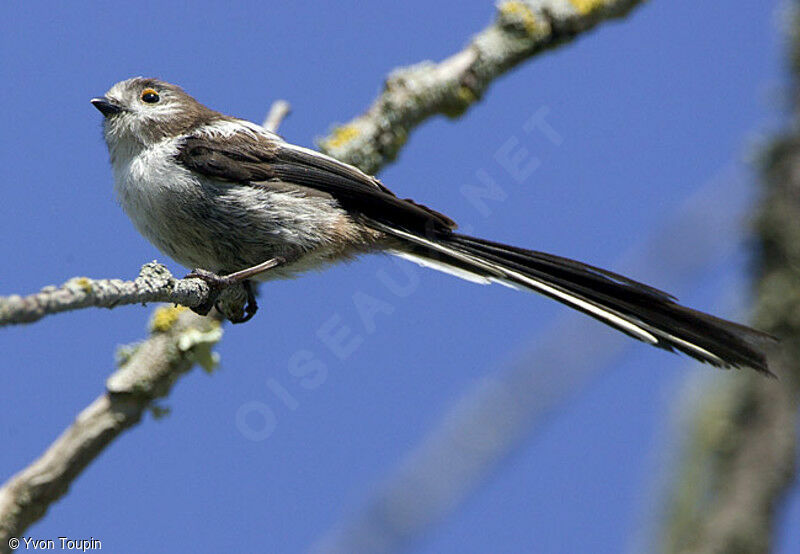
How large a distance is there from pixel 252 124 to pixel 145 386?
4.93 ft

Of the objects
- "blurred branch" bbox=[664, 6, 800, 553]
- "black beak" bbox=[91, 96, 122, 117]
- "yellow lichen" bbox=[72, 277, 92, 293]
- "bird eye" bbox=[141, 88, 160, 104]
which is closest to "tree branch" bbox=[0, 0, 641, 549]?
"yellow lichen" bbox=[72, 277, 92, 293]

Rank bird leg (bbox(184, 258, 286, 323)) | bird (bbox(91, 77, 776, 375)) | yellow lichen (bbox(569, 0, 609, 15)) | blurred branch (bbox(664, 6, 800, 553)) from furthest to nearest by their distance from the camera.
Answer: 1. yellow lichen (bbox(569, 0, 609, 15))
2. blurred branch (bbox(664, 6, 800, 553))
3. bird (bbox(91, 77, 776, 375))
4. bird leg (bbox(184, 258, 286, 323))

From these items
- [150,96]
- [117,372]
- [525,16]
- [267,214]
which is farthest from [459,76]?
[117,372]

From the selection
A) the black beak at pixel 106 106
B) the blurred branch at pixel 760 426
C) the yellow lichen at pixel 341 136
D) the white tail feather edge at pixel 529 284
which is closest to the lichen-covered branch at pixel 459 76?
the yellow lichen at pixel 341 136

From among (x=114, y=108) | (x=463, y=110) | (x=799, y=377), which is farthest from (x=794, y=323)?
(x=114, y=108)

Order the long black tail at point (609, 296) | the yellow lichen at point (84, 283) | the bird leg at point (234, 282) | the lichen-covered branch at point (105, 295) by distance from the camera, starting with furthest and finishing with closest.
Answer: the bird leg at point (234, 282), the long black tail at point (609, 296), the yellow lichen at point (84, 283), the lichen-covered branch at point (105, 295)

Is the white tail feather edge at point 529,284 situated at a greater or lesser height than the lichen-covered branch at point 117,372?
greater

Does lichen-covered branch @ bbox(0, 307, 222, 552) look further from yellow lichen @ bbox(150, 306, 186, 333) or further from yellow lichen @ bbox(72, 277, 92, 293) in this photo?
yellow lichen @ bbox(72, 277, 92, 293)

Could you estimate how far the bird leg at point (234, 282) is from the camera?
11.9 ft

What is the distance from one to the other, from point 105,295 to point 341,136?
7.04ft

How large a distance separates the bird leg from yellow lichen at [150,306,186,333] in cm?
22

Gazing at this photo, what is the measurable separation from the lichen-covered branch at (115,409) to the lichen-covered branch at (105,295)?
448 mm

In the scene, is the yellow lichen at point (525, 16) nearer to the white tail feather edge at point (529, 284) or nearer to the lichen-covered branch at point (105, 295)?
the white tail feather edge at point (529, 284)

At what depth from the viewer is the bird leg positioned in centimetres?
362
